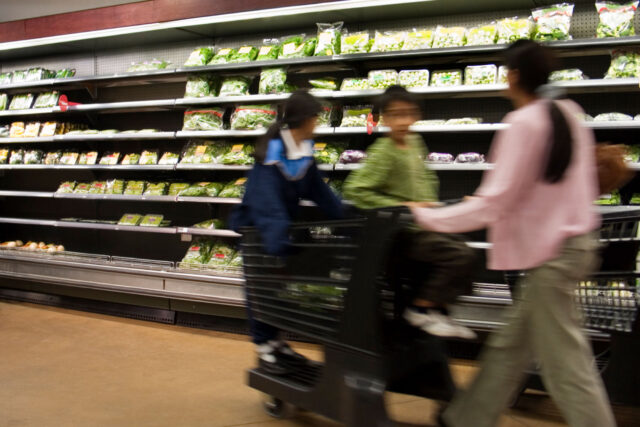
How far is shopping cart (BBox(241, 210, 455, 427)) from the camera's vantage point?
6.61ft

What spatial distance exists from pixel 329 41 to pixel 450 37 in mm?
879

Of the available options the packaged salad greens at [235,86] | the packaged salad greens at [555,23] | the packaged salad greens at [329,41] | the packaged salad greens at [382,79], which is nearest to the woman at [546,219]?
the packaged salad greens at [555,23]

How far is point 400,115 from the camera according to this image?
2.55 meters

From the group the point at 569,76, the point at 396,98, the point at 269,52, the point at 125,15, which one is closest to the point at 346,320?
the point at 396,98

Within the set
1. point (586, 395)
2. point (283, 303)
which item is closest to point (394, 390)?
point (283, 303)

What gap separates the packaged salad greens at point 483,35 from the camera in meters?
3.81

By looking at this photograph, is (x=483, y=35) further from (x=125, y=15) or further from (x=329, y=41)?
(x=125, y=15)

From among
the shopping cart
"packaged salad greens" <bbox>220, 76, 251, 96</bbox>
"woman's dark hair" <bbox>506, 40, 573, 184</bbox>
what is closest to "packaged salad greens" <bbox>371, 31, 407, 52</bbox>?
"packaged salad greens" <bbox>220, 76, 251, 96</bbox>

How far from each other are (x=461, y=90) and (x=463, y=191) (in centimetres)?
83

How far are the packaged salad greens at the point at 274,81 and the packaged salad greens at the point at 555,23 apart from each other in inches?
69.0

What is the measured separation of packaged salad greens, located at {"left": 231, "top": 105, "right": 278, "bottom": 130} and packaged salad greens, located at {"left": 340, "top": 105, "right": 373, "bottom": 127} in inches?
23.4

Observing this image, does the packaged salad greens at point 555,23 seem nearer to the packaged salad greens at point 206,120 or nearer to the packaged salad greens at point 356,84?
the packaged salad greens at point 356,84

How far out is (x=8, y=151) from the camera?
242 inches

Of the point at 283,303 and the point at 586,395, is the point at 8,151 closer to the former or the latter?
the point at 283,303
